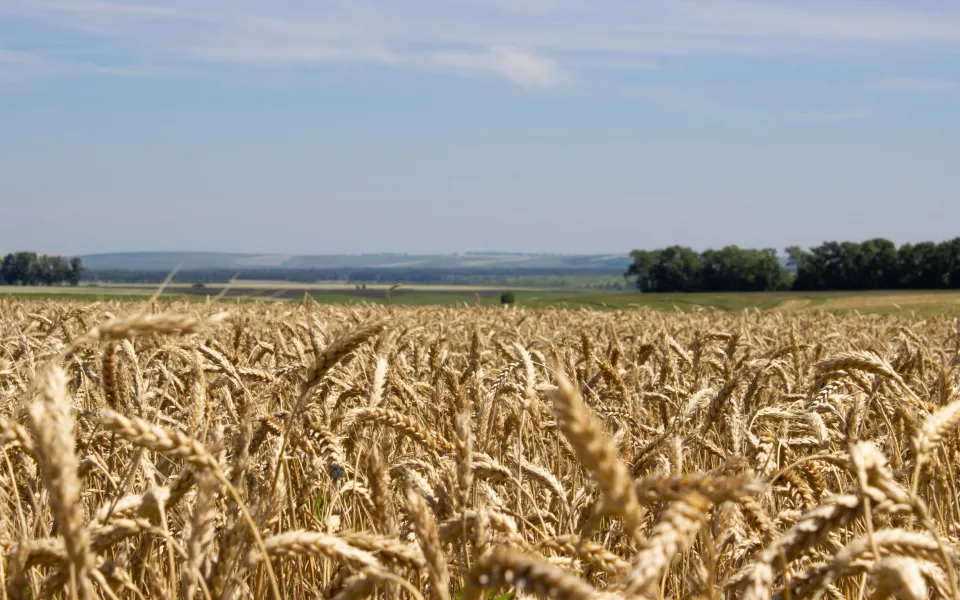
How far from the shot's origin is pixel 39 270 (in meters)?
89.2

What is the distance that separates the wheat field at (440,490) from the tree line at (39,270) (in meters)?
86.3

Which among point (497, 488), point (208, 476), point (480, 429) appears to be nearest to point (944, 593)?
point (208, 476)

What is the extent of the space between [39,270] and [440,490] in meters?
97.4

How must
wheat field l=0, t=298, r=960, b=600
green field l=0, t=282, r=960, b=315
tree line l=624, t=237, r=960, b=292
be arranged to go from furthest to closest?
1. tree line l=624, t=237, r=960, b=292
2. green field l=0, t=282, r=960, b=315
3. wheat field l=0, t=298, r=960, b=600

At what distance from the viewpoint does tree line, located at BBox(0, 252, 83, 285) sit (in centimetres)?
8262

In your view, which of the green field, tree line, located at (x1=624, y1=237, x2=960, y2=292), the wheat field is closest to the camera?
the wheat field

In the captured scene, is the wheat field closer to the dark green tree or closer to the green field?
the green field

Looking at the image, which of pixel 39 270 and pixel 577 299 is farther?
pixel 39 270

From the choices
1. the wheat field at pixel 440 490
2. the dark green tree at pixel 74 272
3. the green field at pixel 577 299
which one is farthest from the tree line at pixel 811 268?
the wheat field at pixel 440 490

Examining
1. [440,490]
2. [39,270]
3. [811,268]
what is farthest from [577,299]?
[39,270]

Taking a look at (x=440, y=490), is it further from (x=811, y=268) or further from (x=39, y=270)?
(x=39, y=270)

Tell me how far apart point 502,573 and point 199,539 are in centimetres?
74

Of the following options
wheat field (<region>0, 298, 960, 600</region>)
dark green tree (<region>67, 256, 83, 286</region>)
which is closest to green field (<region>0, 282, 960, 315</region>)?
wheat field (<region>0, 298, 960, 600</region>)

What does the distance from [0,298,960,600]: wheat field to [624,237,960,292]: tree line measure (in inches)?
3095
